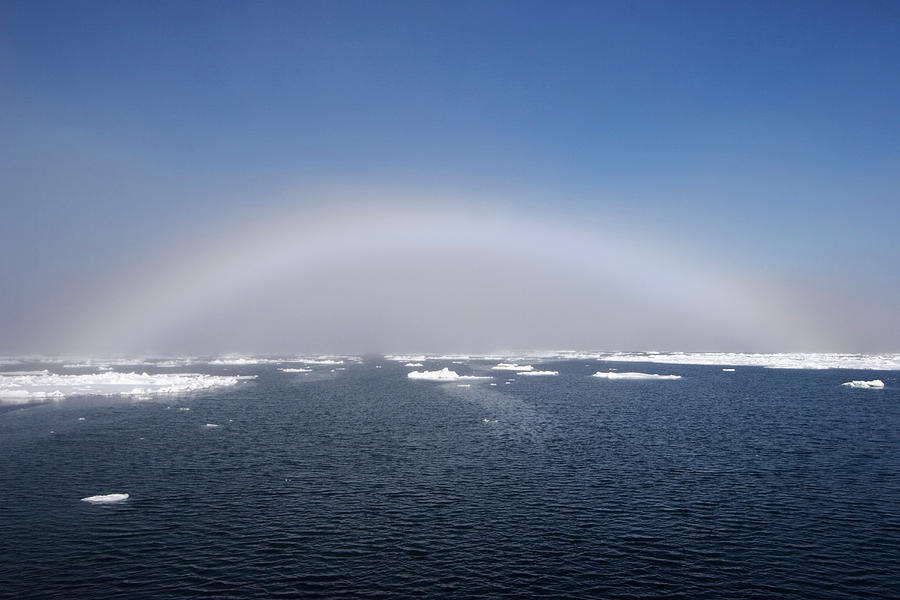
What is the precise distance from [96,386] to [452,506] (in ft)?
283

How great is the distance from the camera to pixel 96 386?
308 feet

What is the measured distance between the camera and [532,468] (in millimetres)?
42125

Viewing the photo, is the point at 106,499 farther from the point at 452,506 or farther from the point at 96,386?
the point at 96,386

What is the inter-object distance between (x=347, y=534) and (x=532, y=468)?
17.8 m

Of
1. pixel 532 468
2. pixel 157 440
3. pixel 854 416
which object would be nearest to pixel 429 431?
pixel 532 468

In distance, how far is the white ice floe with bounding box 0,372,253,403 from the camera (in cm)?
8650

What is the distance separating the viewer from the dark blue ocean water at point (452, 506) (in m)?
23.9

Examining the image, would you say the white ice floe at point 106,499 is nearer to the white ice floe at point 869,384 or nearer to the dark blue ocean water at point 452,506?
the dark blue ocean water at point 452,506

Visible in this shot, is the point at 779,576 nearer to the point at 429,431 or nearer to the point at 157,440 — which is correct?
the point at 429,431

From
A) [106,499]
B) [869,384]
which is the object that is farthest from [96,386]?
[869,384]

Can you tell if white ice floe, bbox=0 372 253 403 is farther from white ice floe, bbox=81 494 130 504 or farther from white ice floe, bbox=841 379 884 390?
white ice floe, bbox=841 379 884 390

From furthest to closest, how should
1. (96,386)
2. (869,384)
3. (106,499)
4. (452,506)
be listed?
1. (869,384)
2. (96,386)
3. (106,499)
4. (452,506)

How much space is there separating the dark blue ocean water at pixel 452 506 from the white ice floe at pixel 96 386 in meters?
22.4

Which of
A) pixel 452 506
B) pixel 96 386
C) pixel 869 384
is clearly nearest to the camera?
pixel 452 506
